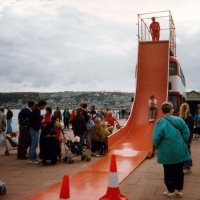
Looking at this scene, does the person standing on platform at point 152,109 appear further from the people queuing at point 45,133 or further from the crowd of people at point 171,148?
the crowd of people at point 171,148

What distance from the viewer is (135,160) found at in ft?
34.8

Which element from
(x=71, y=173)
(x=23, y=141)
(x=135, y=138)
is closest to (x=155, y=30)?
(x=135, y=138)

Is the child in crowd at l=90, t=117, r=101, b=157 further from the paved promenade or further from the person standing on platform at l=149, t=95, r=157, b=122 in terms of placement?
the person standing on platform at l=149, t=95, r=157, b=122

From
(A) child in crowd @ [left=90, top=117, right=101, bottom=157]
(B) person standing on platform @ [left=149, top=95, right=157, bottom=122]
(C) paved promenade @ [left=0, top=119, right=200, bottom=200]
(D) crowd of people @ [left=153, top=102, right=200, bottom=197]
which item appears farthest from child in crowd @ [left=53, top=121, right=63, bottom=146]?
(B) person standing on platform @ [left=149, top=95, right=157, bottom=122]

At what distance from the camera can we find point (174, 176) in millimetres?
6492

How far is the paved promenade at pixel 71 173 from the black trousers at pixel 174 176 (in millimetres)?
256

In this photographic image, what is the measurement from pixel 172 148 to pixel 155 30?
15.3 meters

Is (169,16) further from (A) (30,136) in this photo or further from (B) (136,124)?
(A) (30,136)

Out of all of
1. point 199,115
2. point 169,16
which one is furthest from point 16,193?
point 169,16

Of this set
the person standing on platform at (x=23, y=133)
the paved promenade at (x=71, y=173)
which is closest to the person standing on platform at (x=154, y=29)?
the paved promenade at (x=71, y=173)

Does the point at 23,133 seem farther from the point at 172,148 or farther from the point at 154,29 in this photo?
the point at 154,29

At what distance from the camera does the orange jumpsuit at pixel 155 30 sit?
20.7 m

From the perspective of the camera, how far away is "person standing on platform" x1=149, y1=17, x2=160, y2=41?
67.9 feet

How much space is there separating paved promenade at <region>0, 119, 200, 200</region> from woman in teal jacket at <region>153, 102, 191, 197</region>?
338 millimetres
